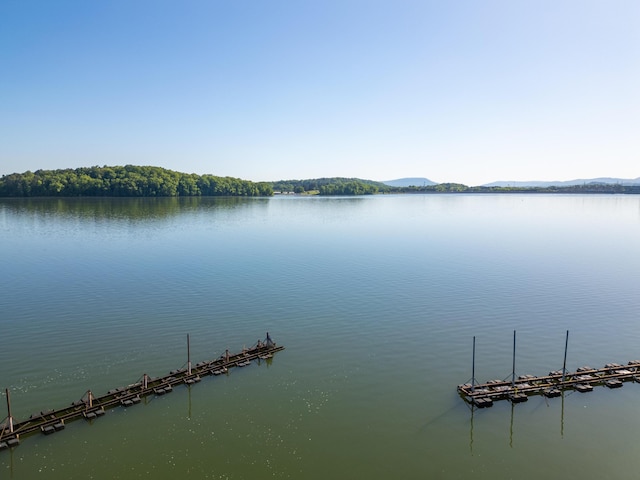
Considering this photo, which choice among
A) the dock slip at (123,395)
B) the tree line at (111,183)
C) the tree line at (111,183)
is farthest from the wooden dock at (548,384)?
the tree line at (111,183)

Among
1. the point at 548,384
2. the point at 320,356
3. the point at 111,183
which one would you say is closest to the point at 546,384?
the point at 548,384

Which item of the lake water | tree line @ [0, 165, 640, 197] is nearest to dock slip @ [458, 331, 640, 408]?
the lake water

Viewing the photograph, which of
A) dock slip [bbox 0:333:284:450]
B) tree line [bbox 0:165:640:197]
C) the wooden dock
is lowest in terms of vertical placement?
the wooden dock

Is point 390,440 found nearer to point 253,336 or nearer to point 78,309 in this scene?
point 253,336

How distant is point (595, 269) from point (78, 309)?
4543 cm

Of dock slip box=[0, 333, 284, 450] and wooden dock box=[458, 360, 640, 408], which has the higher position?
dock slip box=[0, 333, 284, 450]

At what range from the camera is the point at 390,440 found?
15.9 metres

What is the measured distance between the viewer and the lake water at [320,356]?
48.9ft

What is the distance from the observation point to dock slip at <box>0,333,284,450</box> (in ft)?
51.2

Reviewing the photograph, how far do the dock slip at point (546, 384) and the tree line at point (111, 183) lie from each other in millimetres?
153852

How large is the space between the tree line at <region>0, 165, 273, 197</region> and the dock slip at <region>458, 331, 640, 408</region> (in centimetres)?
15385

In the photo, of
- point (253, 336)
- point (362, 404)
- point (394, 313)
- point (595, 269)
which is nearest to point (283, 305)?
point (253, 336)

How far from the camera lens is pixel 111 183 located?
493ft

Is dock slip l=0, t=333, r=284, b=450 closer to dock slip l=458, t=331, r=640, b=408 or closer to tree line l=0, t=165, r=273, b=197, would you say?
dock slip l=458, t=331, r=640, b=408
